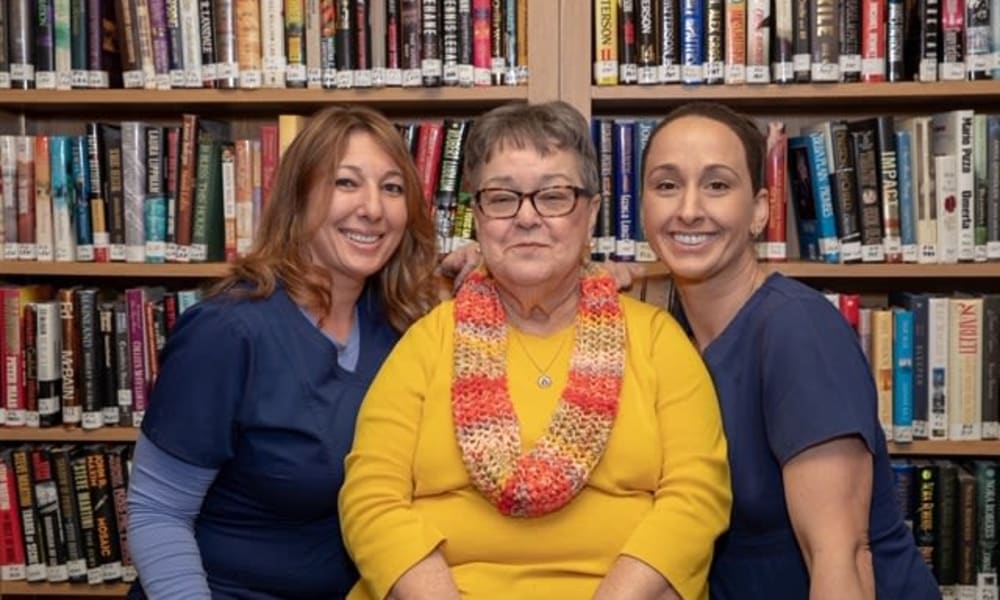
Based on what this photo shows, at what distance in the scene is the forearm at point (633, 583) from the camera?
4.78 ft

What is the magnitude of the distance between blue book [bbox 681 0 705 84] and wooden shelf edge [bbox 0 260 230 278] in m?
1.19

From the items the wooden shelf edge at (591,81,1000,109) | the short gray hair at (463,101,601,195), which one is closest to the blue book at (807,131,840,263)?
the wooden shelf edge at (591,81,1000,109)

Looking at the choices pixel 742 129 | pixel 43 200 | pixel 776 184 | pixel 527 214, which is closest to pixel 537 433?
pixel 527 214

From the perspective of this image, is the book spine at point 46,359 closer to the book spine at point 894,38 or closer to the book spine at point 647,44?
the book spine at point 647,44

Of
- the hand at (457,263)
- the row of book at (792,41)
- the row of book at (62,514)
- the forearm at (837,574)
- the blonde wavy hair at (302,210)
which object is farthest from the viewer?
the row of book at (62,514)

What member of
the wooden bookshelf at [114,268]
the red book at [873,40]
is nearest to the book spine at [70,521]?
the wooden bookshelf at [114,268]

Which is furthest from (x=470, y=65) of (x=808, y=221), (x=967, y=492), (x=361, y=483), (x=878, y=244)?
(x=967, y=492)

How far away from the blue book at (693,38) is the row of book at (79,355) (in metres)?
1.34

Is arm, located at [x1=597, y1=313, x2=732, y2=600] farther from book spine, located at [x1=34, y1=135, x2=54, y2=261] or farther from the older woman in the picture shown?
book spine, located at [x1=34, y1=135, x2=54, y2=261]

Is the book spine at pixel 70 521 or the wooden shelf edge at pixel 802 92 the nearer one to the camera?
the wooden shelf edge at pixel 802 92

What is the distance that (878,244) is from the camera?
2352 millimetres

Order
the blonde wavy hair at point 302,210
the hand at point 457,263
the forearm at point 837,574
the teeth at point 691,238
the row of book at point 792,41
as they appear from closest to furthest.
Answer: the forearm at point 837,574, the teeth at point 691,238, the blonde wavy hair at point 302,210, the hand at point 457,263, the row of book at point 792,41

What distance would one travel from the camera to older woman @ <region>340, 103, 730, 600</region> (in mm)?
1488

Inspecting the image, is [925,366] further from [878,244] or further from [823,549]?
[823,549]
